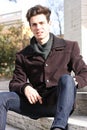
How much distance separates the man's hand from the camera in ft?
10.2

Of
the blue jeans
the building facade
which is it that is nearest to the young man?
the blue jeans

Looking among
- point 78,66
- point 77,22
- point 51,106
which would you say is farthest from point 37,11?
point 77,22

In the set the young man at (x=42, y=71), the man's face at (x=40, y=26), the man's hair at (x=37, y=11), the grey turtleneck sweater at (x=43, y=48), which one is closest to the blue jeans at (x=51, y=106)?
the young man at (x=42, y=71)

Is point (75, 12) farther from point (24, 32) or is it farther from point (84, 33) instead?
point (24, 32)

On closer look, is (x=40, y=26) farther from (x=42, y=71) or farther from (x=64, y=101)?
(x=64, y=101)

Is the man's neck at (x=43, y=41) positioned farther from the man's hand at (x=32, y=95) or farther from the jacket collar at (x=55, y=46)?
the man's hand at (x=32, y=95)

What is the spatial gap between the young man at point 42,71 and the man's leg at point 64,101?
15cm

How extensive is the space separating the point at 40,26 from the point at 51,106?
0.70 meters

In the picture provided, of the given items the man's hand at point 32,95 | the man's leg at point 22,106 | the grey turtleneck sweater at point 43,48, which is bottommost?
the man's leg at point 22,106

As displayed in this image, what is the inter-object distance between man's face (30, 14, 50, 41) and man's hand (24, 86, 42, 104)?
1.49ft

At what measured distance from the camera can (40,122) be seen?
3.71 metres

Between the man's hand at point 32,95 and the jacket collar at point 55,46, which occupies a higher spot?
the jacket collar at point 55,46

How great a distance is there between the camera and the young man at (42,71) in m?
3.15

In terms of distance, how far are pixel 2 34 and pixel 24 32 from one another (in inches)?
141
